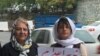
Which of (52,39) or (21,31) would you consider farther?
(52,39)

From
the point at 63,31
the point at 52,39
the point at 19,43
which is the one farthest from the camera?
the point at 52,39

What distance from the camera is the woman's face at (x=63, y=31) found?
4.24m

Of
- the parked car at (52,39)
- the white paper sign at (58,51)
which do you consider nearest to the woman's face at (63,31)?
the white paper sign at (58,51)

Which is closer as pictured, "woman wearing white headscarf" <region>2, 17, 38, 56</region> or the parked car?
"woman wearing white headscarf" <region>2, 17, 38, 56</region>

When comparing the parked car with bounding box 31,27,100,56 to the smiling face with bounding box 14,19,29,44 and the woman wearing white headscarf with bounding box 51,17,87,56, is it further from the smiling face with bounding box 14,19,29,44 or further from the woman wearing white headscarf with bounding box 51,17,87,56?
the smiling face with bounding box 14,19,29,44

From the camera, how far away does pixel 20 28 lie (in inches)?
165

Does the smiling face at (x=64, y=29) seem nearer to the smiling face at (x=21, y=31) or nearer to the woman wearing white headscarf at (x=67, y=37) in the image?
the woman wearing white headscarf at (x=67, y=37)

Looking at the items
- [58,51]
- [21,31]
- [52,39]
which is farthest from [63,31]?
[52,39]

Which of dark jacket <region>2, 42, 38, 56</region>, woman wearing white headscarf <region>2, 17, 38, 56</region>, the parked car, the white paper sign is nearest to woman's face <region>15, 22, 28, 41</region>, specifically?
woman wearing white headscarf <region>2, 17, 38, 56</region>

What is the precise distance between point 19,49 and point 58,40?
0.42 metres

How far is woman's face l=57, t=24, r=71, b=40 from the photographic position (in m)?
4.24

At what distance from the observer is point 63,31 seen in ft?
14.0

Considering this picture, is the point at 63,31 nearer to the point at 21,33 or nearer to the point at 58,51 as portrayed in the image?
the point at 58,51

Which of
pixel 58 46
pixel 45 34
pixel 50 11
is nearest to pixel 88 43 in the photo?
pixel 45 34
